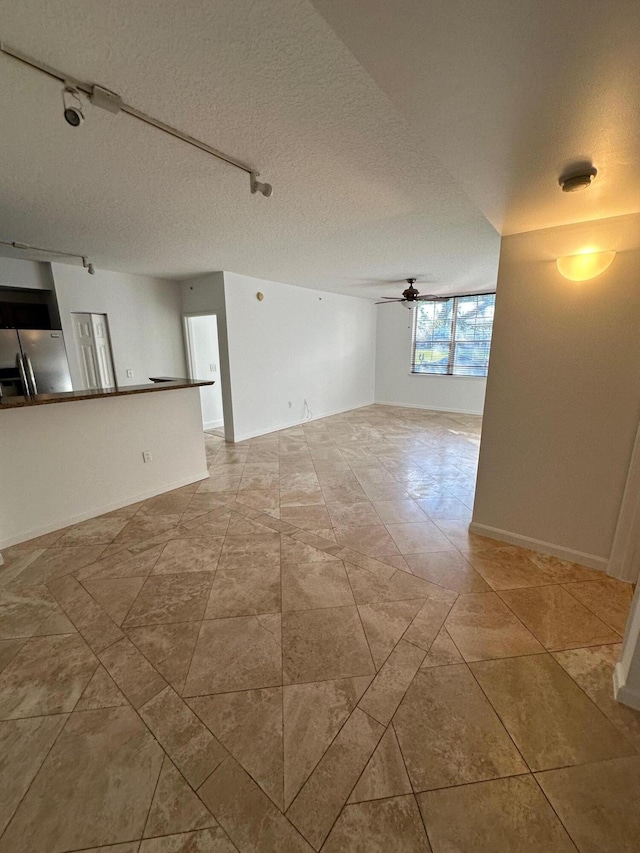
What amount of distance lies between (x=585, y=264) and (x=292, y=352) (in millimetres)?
4578

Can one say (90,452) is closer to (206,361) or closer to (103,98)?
(103,98)

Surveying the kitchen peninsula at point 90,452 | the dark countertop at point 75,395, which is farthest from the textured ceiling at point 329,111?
the kitchen peninsula at point 90,452

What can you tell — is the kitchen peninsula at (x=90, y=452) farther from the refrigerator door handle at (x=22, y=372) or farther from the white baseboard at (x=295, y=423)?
the refrigerator door handle at (x=22, y=372)

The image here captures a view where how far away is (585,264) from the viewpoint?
6.64 feet

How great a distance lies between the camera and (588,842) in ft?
3.34

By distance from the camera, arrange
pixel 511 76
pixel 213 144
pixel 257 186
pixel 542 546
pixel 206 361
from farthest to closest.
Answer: pixel 206 361, pixel 542 546, pixel 257 186, pixel 213 144, pixel 511 76

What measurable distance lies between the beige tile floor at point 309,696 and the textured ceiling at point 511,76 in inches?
88.2

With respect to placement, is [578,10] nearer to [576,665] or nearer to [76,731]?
[576,665]

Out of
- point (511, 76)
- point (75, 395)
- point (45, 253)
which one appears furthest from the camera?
Result: point (45, 253)

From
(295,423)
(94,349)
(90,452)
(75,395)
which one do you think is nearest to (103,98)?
(75,395)

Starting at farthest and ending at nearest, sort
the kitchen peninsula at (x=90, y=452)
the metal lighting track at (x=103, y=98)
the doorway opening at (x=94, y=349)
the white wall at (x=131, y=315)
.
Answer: the doorway opening at (x=94, y=349), the white wall at (x=131, y=315), the kitchen peninsula at (x=90, y=452), the metal lighting track at (x=103, y=98)

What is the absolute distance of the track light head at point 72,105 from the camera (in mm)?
1325

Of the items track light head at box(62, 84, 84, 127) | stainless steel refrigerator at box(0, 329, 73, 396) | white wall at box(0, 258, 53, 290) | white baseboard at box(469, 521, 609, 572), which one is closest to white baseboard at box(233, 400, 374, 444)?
stainless steel refrigerator at box(0, 329, 73, 396)

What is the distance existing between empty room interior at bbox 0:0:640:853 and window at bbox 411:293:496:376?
3198mm
